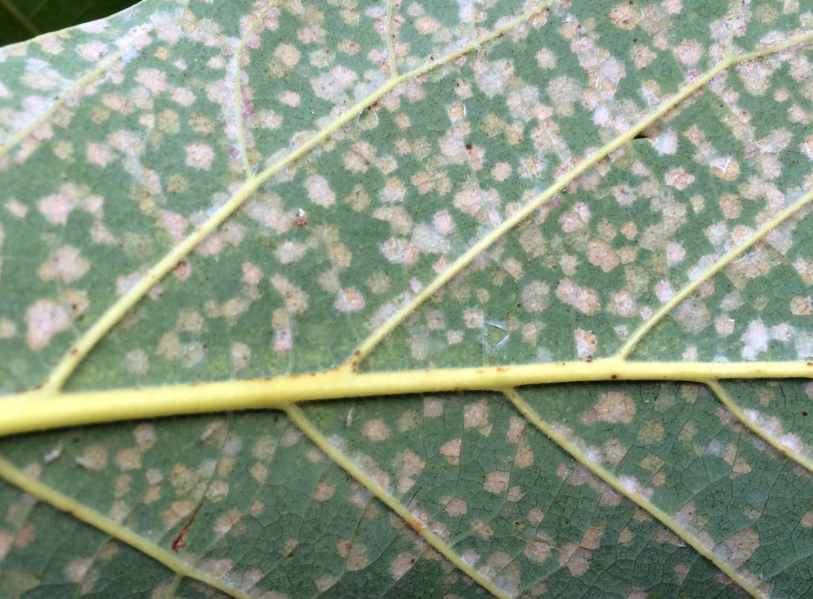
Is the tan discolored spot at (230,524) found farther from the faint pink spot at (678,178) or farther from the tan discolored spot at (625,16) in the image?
the tan discolored spot at (625,16)

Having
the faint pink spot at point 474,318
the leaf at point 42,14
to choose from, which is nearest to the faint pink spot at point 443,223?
the faint pink spot at point 474,318

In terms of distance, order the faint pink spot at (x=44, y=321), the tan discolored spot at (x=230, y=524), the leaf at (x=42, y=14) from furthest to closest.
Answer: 1. the leaf at (x=42, y=14)
2. the tan discolored spot at (x=230, y=524)
3. the faint pink spot at (x=44, y=321)

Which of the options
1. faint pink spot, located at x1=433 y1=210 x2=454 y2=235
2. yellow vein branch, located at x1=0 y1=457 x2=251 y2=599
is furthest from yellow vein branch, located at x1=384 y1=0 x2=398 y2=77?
yellow vein branch, located at x1=0 y1=457 x2=251 y2=599

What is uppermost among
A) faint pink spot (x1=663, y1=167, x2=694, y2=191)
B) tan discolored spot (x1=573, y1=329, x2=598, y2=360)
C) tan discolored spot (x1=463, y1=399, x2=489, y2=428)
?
faint pink spot (x1=663, y1=167, x2=694, y2=191)

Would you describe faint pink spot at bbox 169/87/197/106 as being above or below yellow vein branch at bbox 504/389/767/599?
above

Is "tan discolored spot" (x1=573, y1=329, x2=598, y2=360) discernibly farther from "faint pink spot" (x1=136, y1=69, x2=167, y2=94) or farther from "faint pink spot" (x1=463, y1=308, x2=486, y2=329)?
"faint pink spot" (x1=136, y1=69, x2=167, y2=94)

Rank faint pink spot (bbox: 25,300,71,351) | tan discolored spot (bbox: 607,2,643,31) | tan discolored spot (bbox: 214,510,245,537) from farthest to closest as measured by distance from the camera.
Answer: tan discolored spot (bbox: 607,2,643,31), tan discolored spot (bbox: 214,510,245,537), faint pink spot (bbox: 25,300,71,351)

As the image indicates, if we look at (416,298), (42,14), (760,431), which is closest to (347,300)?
(416,298)

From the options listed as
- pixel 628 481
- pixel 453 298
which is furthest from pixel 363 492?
pixel 628 481

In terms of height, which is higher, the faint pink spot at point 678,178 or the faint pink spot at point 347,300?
the faint pink spot at point 678,178
